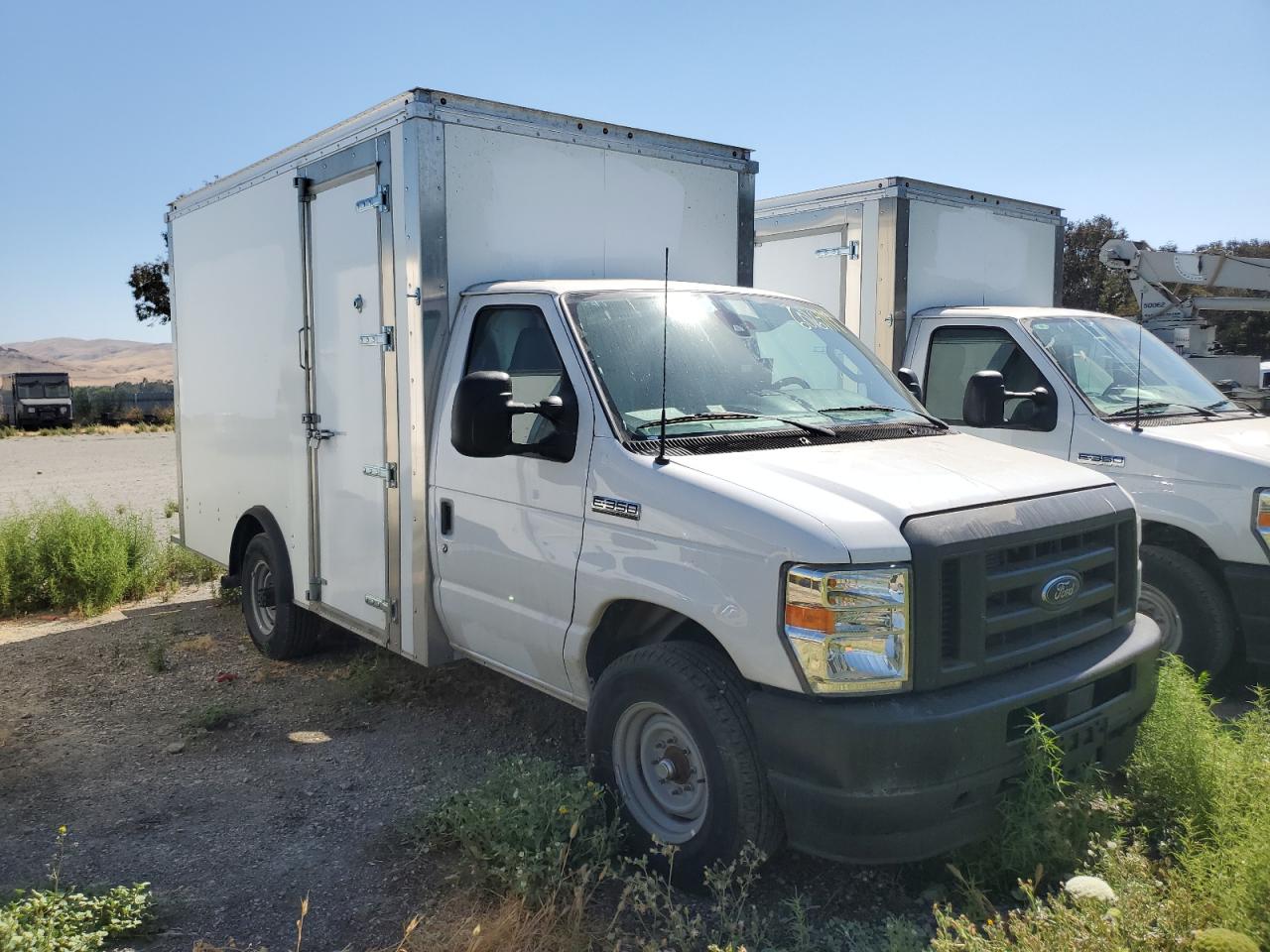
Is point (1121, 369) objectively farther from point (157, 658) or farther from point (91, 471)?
point (91, 471)

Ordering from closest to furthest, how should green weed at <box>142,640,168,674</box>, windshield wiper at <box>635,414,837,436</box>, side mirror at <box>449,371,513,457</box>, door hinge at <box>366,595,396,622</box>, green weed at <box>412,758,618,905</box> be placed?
green weed at <box>412,758,618,905</box> < side mirror at <box>449,371,513,457</box> < windshield wiper at <box>635,414,837,436</box> < door hinge at <box>366,595,396,622</box> < green weed at <box>142,640,168,674</box>

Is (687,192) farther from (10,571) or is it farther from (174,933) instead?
(10,571)

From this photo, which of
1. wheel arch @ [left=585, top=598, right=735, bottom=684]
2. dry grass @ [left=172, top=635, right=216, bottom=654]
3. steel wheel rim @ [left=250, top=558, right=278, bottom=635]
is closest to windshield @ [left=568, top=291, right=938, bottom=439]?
wheel arch @ [left=585, top=598, right=735, bottom=684]

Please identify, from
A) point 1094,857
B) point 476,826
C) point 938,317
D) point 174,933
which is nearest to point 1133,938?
point 1094,857

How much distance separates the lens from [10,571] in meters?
8.69

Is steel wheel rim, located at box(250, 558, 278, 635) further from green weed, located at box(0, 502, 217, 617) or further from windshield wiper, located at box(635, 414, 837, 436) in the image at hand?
windshield wiper, located at box(635, 414, 837, 436)

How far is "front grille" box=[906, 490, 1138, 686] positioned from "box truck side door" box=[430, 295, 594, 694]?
1.45 metres

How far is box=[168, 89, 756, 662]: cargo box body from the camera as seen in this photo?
5.12 metres

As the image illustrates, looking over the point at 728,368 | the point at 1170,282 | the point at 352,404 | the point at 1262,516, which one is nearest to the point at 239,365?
the point at 352,404

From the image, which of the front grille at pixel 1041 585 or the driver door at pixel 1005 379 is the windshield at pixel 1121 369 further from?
the front grille at pixel 1041 585

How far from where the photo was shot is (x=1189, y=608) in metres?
5.59

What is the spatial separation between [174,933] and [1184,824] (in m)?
3.50

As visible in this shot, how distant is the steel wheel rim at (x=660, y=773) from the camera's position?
379 centimetres

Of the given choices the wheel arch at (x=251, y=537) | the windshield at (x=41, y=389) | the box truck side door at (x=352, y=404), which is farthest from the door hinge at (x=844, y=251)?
the windshield at (x=41, y=389)
